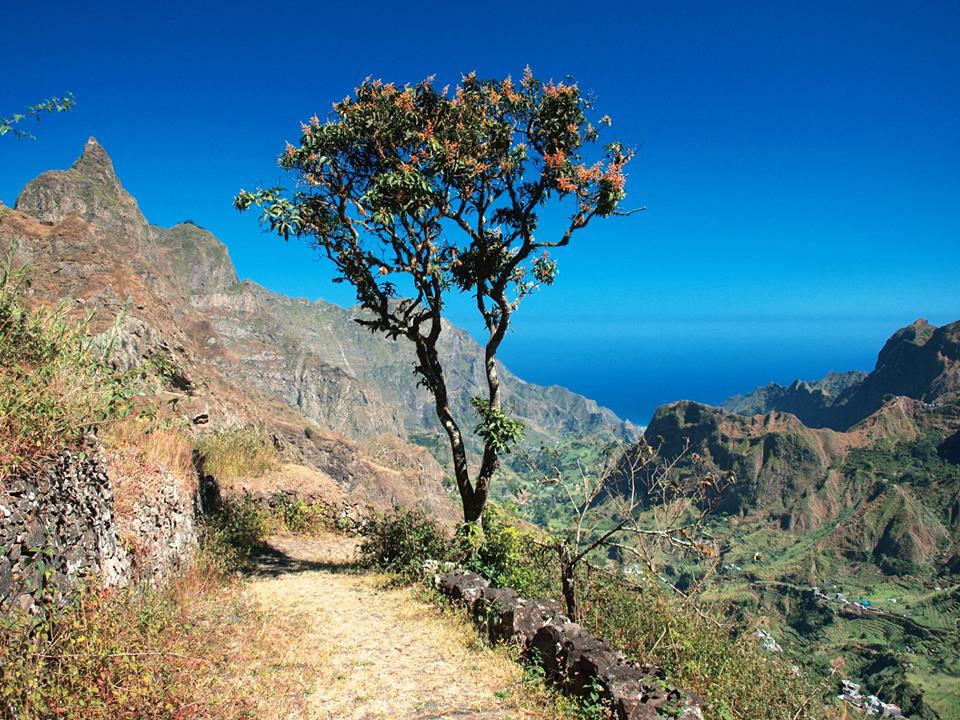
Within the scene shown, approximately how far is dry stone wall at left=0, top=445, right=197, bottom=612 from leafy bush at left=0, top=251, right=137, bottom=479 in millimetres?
301

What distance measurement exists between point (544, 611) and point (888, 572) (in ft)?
578

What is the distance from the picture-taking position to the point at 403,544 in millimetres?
12789

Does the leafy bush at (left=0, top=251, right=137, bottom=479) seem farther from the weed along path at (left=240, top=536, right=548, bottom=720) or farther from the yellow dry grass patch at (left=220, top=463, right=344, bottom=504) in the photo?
the yellow dry grass patch at (left=220, top=463, right=344, bottom=504)

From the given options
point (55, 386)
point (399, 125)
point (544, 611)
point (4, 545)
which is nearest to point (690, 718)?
point (544, 611)

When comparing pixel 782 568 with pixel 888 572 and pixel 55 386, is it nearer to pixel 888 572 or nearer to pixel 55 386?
pixel 888 572

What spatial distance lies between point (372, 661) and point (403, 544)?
4896mm

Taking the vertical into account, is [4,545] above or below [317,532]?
above

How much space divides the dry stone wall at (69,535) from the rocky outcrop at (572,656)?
522cm

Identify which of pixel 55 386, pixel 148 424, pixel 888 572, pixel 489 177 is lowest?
pixel 888 572

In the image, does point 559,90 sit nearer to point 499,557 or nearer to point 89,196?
point 499,557

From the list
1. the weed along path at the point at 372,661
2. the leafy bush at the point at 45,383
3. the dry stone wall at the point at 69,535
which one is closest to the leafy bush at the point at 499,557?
the weed along path at the point at 372,661

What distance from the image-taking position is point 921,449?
191 meters

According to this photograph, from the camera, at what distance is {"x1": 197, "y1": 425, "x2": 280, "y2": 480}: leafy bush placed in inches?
696

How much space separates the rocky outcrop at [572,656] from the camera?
6.42 m
